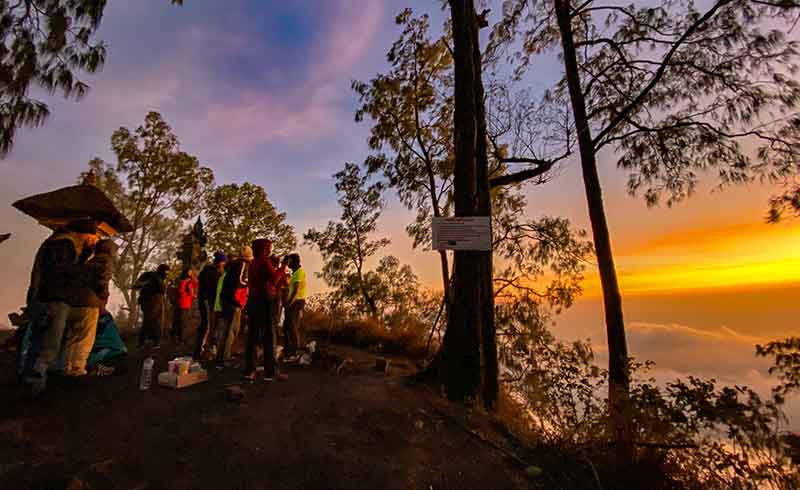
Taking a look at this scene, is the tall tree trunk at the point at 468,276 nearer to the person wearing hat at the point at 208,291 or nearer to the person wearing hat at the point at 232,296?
the person wearing hat at the point at 232,296

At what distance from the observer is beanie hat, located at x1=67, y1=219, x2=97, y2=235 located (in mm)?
5125

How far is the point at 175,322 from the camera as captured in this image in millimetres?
9969

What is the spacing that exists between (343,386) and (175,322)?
680 centimetres

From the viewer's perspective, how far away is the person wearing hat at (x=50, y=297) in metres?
4.48

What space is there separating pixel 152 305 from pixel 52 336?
16.5ft

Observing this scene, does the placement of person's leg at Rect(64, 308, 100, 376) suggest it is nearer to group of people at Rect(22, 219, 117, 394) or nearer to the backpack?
group of people at Rect(22, 219, 117, 394)

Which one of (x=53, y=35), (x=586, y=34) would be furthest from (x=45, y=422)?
(x=586, y=34)

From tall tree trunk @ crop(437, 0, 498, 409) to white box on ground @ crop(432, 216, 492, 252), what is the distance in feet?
0.54

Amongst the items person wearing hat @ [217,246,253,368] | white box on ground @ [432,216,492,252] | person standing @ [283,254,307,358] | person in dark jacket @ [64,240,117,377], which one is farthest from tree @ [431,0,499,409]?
person in dark jacket @ [64,240,117,377]

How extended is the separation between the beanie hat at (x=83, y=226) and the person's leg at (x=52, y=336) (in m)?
1.07

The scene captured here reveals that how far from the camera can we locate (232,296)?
252 inches

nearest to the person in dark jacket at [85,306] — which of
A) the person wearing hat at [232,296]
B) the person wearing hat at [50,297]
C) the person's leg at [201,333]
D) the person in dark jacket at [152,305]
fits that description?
the person wearing hat at [50,297]

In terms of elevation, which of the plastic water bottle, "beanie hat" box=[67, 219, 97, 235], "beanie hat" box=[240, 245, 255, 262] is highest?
"beanie hat" box=[67, 219, 97, 235]

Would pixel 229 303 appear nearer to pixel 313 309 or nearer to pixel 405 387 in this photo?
pixel 405 387
